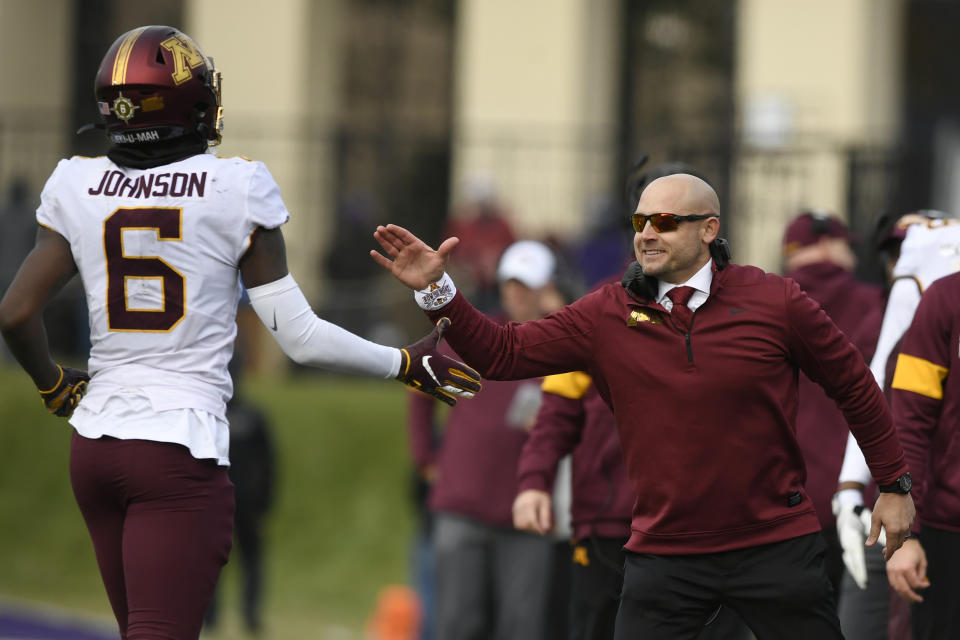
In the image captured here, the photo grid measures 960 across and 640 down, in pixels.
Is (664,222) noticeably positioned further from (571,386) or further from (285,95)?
(285,95)

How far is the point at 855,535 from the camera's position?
18.1 feet

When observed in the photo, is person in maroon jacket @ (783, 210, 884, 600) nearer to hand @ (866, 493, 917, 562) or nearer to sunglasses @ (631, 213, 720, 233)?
hand @ (866, 493, 917, 562)

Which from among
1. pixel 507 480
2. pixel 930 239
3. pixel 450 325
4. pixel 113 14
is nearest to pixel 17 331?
pixel 450 325

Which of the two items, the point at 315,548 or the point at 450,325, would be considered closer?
the point at 450,325

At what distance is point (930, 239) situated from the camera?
557cm

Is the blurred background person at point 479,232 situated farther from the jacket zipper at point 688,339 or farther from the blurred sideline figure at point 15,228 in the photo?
the jacket zipper at point 688,339

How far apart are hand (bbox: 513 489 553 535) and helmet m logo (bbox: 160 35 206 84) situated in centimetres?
230

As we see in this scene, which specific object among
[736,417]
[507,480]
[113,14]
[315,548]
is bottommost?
[315,548]

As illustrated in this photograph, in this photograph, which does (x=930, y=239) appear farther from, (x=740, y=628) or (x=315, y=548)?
(x=315, y=548)

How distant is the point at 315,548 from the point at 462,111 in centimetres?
642

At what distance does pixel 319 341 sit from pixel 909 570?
2.00m

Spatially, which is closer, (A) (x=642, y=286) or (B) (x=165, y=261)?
(B) (x=165, y=261)

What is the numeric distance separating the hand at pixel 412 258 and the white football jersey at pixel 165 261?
1.05 ft

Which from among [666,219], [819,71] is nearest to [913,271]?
[666,219]
